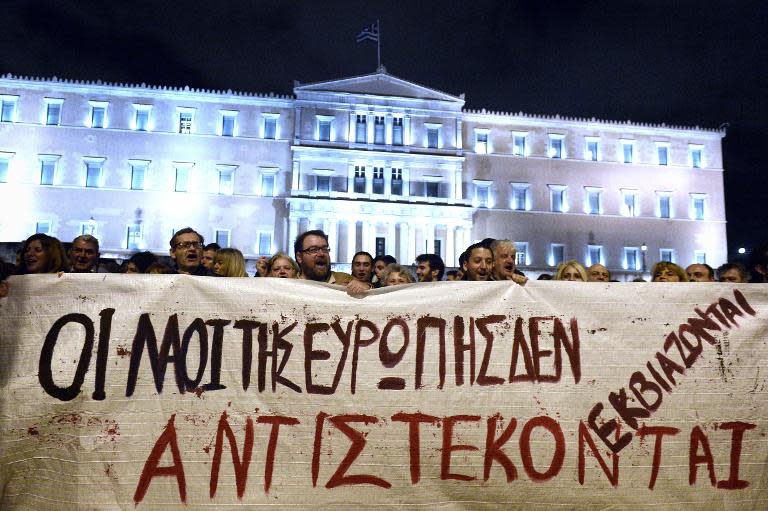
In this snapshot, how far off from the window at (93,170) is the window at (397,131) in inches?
671

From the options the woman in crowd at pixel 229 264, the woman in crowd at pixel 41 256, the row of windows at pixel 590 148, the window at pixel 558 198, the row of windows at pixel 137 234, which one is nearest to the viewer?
the woman in crowd at pixel 41 256

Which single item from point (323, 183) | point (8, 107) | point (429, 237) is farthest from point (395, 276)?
point (8, 107)

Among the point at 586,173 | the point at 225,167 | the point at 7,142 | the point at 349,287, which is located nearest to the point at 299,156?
the point at 225,167

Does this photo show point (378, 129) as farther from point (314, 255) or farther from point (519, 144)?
point (314, 255)

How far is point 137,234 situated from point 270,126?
991cm

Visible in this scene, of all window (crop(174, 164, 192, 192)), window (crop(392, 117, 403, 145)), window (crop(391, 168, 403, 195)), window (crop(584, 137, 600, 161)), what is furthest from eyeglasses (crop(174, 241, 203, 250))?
window (crop(584, 137, 600, 161))

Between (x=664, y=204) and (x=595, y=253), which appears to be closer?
(x=595, y=253)

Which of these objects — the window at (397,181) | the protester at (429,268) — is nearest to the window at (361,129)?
the window at (397,181)

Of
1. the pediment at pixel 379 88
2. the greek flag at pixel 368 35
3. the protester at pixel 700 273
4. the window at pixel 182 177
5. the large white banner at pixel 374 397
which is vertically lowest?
the large white banner at pixel 374 397

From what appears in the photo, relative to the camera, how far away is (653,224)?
36.2 m

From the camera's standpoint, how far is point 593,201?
3609 cm

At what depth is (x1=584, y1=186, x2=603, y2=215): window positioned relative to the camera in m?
35.9

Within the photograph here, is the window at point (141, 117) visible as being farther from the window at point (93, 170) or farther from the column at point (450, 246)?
the column at point (450, 246)

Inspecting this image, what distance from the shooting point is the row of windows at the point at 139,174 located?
102ft
